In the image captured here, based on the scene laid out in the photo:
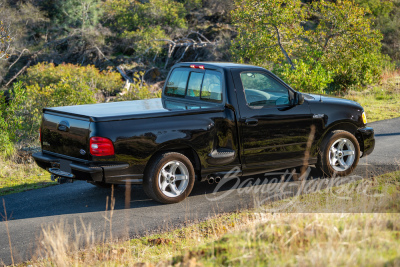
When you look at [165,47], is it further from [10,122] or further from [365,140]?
[365,140]

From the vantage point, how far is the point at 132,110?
22.8 feet

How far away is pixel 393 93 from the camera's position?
58.7 feet

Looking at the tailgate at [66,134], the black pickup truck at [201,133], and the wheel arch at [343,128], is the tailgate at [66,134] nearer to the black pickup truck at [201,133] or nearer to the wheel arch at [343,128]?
the black pickup truck at [201,133]

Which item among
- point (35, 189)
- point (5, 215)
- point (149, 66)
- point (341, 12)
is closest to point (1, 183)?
point (35, 189)

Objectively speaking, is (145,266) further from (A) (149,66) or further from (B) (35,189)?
(A) (149,66)

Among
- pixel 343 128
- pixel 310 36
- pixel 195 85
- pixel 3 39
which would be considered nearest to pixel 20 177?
pixel 195 85

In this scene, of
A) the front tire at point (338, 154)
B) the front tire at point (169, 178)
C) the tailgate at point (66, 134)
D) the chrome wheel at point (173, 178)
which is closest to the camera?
the tailgate at point (66, 134)

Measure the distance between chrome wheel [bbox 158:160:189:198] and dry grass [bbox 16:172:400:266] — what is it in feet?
2.89

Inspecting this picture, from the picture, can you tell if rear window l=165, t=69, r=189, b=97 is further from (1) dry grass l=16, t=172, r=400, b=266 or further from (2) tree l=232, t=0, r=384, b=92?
(2) tree l=232, t=0, r=384, b=92

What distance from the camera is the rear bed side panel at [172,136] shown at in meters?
6.44

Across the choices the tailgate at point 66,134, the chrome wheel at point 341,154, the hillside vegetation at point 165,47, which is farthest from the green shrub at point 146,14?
the tailgate at point 66,134

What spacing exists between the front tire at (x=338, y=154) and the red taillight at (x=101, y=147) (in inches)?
134

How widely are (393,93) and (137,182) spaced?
44.9ft

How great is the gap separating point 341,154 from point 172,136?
2.99 m
